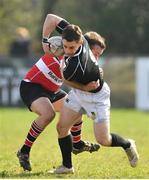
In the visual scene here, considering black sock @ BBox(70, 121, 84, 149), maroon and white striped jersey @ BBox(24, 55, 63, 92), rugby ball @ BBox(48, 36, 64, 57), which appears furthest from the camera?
black sock @ BBox(70, 121, 84, 149)

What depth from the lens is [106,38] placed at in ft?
129

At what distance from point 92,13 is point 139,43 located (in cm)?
466

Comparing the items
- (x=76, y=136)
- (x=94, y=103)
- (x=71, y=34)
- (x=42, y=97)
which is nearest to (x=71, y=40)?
(x=71, y=34)

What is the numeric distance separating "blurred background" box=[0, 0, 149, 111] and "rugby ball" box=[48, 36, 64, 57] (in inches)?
618

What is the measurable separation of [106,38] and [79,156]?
91.3 ft

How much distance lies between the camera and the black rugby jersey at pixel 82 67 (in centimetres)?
890

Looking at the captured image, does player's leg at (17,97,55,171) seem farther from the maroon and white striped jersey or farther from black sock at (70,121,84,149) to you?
black sock at (70,121,84,149)

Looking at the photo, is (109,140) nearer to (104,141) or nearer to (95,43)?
(104,141)

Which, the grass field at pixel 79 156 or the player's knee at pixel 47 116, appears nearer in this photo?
the grass field at pixel 79 156

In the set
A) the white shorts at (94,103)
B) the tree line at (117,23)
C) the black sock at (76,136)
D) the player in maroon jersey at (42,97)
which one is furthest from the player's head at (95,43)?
the tree line at (117,23)

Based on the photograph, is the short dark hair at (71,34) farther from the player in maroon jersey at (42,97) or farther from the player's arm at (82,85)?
the player in maroon jersey at (42,97)

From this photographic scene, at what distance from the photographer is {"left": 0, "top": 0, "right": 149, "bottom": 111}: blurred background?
2566cm

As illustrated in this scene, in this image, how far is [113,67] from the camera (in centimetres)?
2608


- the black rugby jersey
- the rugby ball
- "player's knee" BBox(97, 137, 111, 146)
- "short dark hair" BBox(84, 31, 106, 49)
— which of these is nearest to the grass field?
"player's knee" BBox(97, 137, 111, 146)
